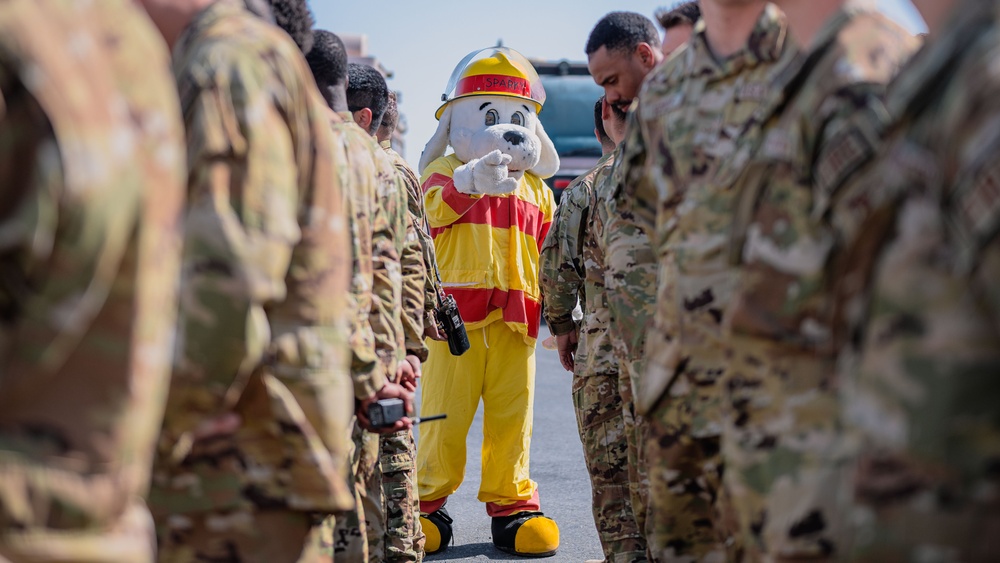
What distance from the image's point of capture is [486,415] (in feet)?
19.1

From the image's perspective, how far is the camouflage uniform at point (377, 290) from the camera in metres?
3.01

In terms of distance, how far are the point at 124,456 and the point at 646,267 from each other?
2.31m

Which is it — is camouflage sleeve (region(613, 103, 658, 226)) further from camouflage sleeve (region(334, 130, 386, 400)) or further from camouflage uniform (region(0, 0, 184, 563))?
camouflage uniform (region(0, 0, 184, 563))

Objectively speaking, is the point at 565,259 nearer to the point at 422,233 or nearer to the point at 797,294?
the point at 422,233

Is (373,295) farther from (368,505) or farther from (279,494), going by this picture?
(279,494)

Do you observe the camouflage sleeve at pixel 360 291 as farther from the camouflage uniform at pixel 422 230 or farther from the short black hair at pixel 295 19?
the camouflage uniform at pixel 422 230

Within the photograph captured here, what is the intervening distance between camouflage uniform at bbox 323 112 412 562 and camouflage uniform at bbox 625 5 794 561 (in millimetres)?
A: 787

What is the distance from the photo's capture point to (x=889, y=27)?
65.9 inches

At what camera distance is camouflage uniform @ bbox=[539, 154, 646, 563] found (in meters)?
4.25

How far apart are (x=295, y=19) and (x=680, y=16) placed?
1.60 metres

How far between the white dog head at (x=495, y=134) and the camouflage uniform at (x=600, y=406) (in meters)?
1.34

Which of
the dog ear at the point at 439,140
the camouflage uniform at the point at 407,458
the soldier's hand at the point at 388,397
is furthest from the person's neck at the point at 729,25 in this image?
the dog ear at the point at 439,140

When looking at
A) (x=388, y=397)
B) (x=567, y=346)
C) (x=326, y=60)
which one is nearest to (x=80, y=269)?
(x=388, y=397)

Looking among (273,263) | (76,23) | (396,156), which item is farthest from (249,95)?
(396,156)
